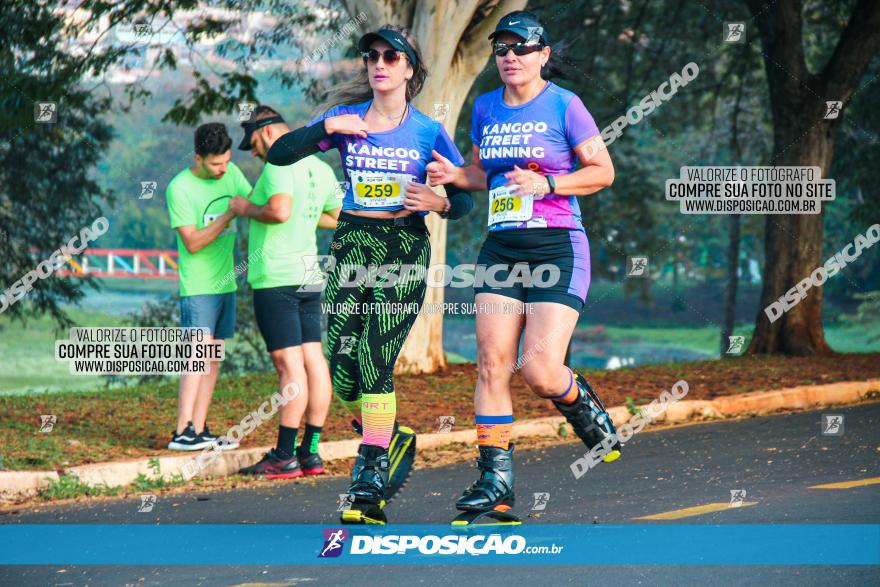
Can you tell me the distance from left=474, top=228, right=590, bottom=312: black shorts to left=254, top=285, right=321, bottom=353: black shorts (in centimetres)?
239

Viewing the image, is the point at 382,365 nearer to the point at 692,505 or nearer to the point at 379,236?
the point at 379,236

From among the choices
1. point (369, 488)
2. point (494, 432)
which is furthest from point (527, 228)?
point (369, 488)

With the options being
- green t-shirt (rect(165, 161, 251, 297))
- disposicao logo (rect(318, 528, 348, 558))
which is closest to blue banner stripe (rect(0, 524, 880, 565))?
disposicao logo (rect(318, 528, 348, 558))

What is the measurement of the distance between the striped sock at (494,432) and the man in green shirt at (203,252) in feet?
10.2

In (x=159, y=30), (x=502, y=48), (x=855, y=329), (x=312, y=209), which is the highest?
(x=159, y=30)

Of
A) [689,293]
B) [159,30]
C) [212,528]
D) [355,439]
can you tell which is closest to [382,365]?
[212,528]

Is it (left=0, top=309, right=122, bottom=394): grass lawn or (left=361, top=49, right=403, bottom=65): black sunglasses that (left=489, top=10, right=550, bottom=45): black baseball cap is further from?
(left=0, top=309, right=122, bottom=394): grass lawn

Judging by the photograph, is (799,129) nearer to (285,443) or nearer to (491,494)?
(285,443)

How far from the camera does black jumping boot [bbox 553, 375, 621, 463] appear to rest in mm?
5938

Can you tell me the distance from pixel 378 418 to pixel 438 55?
23.4ft

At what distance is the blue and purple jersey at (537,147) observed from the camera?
5.61 meters

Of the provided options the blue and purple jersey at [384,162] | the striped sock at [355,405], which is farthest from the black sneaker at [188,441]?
the blue and purple jersey at [384,162]

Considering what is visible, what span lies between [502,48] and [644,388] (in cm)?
688

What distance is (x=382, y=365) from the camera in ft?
19.6
